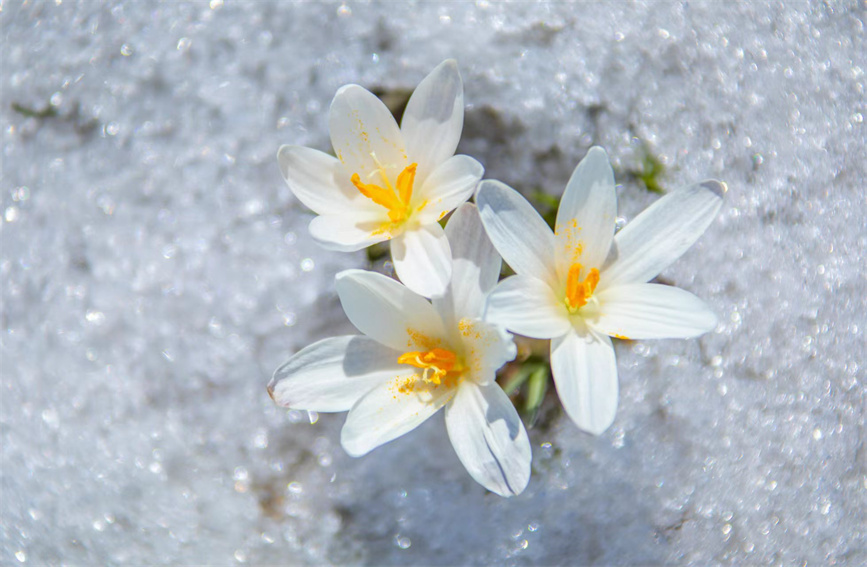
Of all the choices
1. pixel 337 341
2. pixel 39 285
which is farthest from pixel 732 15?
pixel 39 285

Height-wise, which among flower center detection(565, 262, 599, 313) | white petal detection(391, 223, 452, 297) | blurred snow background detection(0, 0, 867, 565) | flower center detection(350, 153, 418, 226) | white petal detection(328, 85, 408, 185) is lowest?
blurred snow background detection(0, 0, 867, 565)

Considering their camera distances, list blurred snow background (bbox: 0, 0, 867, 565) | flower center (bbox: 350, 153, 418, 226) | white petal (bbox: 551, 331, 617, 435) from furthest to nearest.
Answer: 1. blurred snow background (bbox: 0, 0, 867, 565)
2. flower center (bbox: 350, 153, 418, 226)
3. white petal (bbox: 551, 331, 617, 435)

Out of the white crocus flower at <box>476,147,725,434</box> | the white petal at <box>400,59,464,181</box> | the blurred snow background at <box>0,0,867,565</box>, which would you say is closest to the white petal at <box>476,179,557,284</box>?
the white crocus flower at <box>476,147,725,434</box>

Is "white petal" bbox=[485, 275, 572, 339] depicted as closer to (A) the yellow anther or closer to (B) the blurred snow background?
(A) the yellow anther

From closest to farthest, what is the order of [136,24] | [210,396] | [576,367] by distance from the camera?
[576,367] → [210,396] → [136,24]

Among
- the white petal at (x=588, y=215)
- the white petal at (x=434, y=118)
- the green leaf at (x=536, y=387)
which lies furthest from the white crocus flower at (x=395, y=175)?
the green leaf at (x=536, y=387)

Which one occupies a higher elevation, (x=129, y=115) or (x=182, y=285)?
(x=129, y=115)

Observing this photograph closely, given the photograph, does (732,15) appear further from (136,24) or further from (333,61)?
(136,24)
